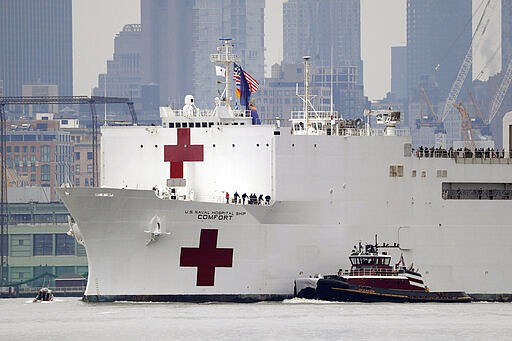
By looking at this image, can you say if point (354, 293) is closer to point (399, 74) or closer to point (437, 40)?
point (399, 74)

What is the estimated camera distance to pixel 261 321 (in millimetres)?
54219

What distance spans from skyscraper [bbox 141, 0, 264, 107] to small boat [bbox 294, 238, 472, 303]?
4486 inches

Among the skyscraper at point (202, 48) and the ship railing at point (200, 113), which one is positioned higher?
the skyscraper at point (202, 48)

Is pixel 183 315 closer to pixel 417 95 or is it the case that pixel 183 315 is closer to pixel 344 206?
pixel 344 206

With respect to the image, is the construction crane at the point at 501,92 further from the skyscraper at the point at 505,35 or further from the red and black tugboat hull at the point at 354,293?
the red and black tugboat hull at the point at 354,293

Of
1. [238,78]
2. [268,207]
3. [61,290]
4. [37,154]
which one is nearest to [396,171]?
[268,207]


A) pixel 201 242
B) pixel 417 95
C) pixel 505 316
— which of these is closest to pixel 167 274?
pixel 201 242

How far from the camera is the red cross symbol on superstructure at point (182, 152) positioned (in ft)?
194

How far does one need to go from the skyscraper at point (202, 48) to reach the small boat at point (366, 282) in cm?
11395

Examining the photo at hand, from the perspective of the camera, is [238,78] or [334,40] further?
[334,40]

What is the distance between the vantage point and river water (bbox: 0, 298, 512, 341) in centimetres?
5147

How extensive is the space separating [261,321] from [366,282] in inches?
205

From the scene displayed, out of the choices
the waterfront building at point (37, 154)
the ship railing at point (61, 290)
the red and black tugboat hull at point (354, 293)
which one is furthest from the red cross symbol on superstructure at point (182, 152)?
the waterfront building at point (37, 154)

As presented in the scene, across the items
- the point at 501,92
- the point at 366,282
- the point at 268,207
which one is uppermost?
the point at 501,92
